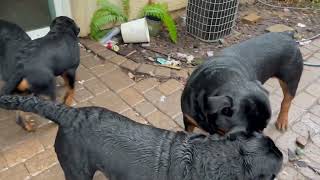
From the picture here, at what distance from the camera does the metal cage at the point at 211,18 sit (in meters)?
4.95

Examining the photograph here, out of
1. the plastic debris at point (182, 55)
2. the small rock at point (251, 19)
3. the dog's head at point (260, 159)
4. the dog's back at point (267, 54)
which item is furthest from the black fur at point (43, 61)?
the small rock at point (251, 19)

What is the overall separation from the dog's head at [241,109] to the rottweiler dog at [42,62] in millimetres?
1479

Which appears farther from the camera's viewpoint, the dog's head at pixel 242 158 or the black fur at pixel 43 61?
the black fur at pixel 43 61

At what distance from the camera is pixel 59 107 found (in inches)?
82.1

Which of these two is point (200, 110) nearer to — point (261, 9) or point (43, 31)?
point (43, 31)

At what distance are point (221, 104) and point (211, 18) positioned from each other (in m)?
2.94

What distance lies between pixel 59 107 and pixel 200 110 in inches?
42.3

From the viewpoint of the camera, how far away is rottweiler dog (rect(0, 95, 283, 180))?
1875 mm

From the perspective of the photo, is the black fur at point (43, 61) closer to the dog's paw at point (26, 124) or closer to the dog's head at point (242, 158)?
the dog's paw at point (26, 124)

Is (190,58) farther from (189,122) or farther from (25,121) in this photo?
(25,121)

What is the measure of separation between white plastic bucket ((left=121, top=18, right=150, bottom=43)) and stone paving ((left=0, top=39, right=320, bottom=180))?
40 centimetres

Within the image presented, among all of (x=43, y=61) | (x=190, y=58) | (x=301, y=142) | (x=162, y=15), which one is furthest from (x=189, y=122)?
(x=162, y=15)

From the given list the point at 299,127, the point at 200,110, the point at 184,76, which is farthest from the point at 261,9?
the point at 200,110

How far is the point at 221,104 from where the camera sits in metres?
2.34
